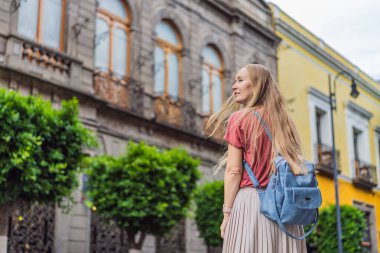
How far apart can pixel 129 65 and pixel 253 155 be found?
43.7ft

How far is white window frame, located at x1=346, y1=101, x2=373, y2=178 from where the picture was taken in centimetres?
2923

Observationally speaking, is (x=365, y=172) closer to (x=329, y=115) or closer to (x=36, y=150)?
(x=329, y=115)

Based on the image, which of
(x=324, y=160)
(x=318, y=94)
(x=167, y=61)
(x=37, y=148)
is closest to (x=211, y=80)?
(x=167, y=61)

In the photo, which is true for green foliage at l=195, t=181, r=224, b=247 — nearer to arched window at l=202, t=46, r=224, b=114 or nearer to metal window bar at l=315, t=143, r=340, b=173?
arched window at l=202, t=46, r=224, b=114

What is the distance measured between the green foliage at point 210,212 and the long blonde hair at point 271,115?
37.4 feet

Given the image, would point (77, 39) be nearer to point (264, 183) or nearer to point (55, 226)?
point (55, 226)

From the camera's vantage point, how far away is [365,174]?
29656 mm

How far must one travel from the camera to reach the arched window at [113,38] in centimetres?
1582

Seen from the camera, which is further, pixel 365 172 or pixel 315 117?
pixel 365 172

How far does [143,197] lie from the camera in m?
12.1

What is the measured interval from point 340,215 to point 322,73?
10.6 metres

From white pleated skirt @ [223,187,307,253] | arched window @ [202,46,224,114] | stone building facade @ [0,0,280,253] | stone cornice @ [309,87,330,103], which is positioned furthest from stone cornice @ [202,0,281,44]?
white pleated skirt @ [223,187,307,253]

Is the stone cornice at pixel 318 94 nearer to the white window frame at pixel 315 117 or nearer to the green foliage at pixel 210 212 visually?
the white window frame at pixel 315 117

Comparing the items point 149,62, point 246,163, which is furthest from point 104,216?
point 246,163
